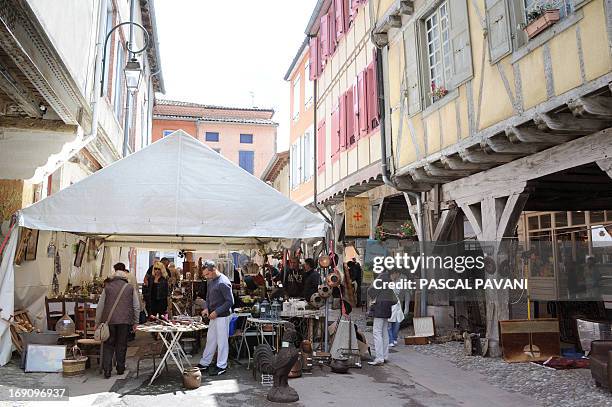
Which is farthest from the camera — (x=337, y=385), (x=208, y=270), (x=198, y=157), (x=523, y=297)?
(x=523, y=297)

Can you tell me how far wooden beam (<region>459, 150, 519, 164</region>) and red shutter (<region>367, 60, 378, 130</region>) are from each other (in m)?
3.85

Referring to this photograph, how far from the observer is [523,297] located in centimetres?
859

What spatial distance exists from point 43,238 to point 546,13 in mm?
8477

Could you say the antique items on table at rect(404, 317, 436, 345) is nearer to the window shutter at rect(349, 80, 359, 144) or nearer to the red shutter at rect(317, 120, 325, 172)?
the window shutter at rect(349, 80, 359, 144)

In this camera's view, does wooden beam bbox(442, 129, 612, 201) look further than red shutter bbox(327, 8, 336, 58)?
No

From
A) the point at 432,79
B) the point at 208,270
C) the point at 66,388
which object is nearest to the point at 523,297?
the point at 432,79

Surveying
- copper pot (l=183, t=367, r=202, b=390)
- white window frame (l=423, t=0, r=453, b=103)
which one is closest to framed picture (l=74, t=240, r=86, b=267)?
copper pot (l=183, t=367, r=202, b=390)

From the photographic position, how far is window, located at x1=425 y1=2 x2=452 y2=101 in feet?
29.6

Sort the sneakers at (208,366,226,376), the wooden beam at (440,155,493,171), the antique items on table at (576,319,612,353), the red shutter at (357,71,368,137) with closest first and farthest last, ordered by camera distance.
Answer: the sneakers at (208,366,226,376)
the antique items on table at (576,319,612,353)
the wooden beam at (440,155,493,171)
the red shutter at (357,71,368,137)

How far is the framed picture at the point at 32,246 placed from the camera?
27.0 ft

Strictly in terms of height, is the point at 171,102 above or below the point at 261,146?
above

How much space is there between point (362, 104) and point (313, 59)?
19.1 feet

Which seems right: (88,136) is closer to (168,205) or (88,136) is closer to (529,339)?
(168,205)

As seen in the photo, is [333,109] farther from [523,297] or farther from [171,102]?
[171,102]
